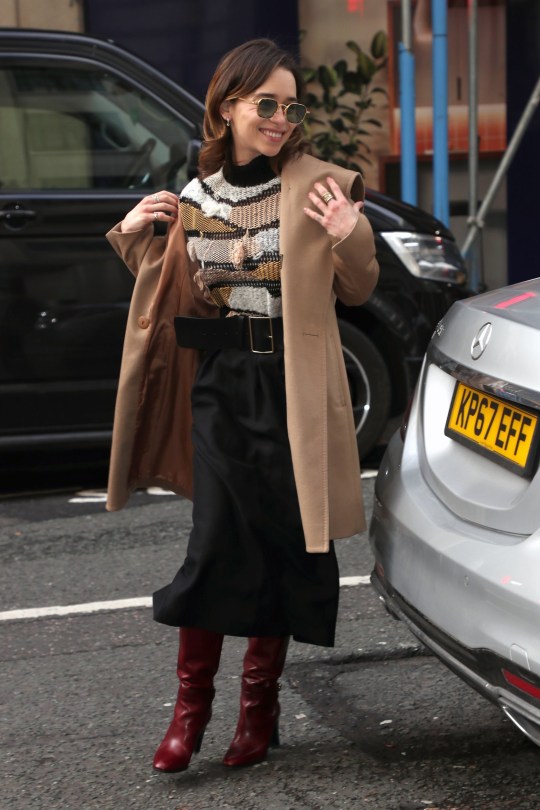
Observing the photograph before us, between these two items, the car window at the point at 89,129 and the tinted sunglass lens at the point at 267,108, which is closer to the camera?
the tinted sunglass lens at the point at 267,108

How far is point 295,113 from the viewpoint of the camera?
3.03 m

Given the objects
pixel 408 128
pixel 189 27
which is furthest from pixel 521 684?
pixel 189 27

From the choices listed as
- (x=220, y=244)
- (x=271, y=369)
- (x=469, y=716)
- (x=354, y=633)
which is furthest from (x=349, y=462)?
(x=354, y=633)

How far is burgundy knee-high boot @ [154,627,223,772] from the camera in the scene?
3.16 meters

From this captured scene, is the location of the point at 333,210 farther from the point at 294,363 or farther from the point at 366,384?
the point at 366,384

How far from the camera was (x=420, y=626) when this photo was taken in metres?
2.93

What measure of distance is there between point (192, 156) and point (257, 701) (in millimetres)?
3109

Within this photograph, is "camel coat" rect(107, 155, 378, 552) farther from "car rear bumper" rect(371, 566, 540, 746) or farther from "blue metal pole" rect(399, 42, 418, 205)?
"blue metal pole" rect(399, 42, 418, 205)

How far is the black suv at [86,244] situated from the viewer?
598 cm

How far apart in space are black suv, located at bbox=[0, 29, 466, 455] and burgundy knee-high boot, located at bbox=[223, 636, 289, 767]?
118 inches

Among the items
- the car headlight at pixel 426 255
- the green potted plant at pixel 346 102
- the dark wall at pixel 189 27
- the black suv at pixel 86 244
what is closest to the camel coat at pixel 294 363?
the black suv at pixel 86 244

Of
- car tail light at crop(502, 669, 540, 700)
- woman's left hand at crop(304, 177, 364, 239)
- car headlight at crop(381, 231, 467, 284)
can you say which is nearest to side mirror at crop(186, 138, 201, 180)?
car headlight at crop(381, 231, 467, 284)

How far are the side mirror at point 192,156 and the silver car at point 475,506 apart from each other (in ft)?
8.88

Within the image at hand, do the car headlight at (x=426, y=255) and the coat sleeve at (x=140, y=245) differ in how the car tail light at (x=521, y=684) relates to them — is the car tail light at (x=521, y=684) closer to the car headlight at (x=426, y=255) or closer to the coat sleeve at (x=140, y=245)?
the coat sleeve at (x=140, y=245)
